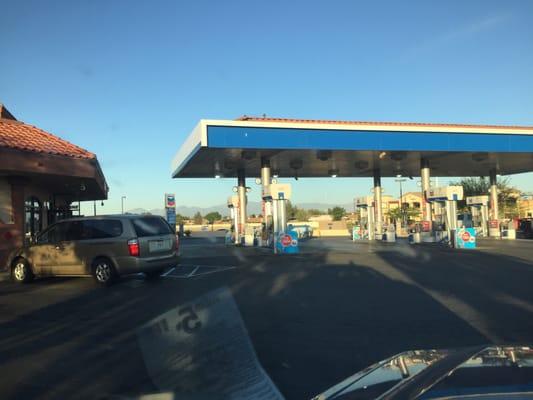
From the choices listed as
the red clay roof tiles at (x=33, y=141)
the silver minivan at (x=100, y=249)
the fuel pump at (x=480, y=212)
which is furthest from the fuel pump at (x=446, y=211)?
the red clay roof tiles at (x=33, y=141)

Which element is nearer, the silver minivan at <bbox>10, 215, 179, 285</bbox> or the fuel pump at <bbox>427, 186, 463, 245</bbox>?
Answer: the silver minivan at <bbox>10, 215, 179, 285</bbox>

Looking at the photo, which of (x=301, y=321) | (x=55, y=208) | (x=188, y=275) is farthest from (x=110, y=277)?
(x=55, y=208)

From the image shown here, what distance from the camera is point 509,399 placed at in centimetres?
213

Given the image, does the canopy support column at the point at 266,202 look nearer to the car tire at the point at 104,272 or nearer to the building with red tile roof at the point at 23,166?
the building with red tile roof at the point at 23,166

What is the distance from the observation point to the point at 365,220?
33844 millimetres

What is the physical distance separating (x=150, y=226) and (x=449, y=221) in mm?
17130

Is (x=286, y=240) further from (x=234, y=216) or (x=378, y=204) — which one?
(x=378, y=204)

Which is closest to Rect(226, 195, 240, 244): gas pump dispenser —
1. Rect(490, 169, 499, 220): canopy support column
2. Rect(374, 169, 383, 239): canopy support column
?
Rect(374, 169, 383, 239): canopy support column

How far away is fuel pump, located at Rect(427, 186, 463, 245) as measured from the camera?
24031 mm

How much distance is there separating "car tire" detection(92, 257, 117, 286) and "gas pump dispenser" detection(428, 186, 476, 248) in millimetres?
16604

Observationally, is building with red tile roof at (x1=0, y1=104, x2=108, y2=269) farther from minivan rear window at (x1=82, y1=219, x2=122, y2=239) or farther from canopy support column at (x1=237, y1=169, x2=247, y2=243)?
canopy support column at (x1=237, y1=169, x2=247, y2=243)

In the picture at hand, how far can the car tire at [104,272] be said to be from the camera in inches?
473

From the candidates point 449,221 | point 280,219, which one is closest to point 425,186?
point 449,221

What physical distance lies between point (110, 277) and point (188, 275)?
8.26 feet
